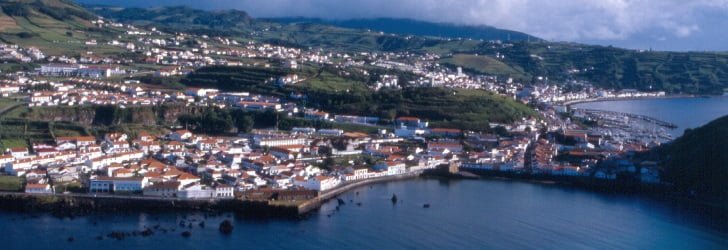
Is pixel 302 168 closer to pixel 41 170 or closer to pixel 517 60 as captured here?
pixel 41 170

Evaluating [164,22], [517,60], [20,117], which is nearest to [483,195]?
[20,117]

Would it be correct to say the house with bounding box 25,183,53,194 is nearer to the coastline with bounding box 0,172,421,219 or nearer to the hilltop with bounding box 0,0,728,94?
the coastline with bounding box 0,172,421,219

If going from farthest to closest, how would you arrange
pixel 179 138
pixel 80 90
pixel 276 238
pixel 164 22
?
pixel 164 22
pixel 80 90
pixel 179 138
pixel 276 238

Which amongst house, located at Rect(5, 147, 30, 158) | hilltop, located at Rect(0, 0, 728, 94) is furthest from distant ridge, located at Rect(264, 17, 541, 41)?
house, located at Rect(5, 147, 30, 158)

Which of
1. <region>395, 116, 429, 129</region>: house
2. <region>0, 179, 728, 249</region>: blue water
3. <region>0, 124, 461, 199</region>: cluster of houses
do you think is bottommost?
<region>0, 179, 728, 249</region>: blue water

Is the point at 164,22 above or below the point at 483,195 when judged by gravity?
above

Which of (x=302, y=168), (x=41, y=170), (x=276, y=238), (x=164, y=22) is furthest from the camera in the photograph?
(x=164, y=22)

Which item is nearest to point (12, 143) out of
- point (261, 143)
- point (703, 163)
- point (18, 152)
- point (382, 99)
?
point (18, 152)
